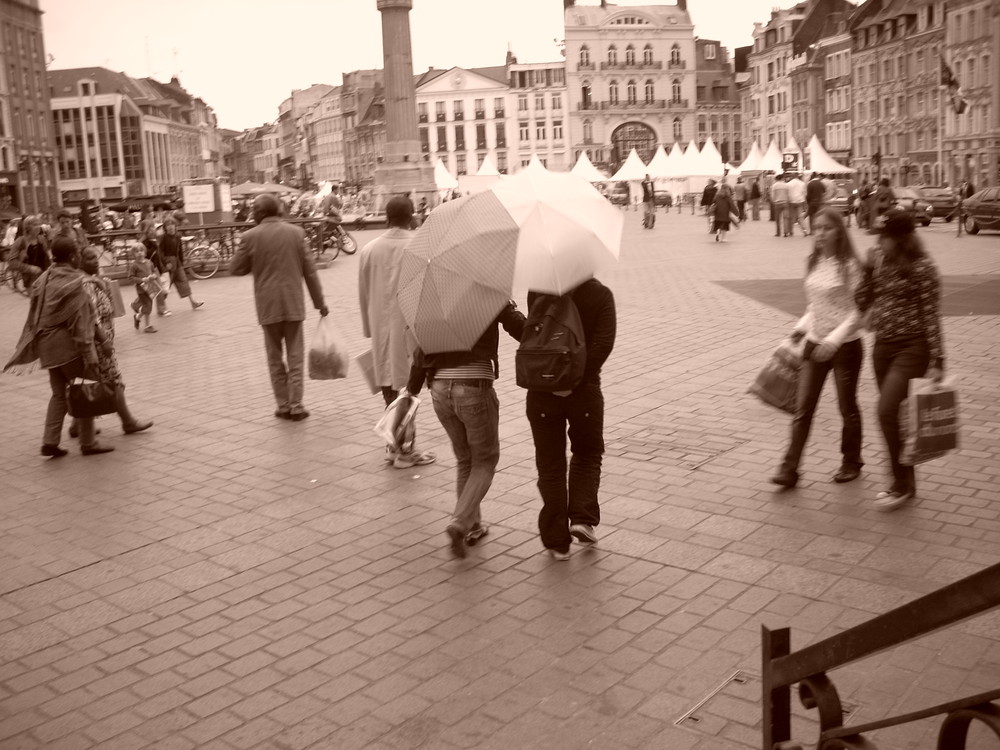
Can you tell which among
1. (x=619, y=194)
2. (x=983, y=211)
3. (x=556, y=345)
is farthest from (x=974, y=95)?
(x=556, y=345)

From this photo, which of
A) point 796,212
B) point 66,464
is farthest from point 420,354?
point 796,212

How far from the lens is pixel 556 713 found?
14.2ft

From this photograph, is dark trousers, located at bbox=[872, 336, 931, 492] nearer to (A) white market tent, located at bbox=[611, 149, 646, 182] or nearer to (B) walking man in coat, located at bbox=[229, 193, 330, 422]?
(B) walking man in coat, located at bbox=[229, 193, 330, 422]

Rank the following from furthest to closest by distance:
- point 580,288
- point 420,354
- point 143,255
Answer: point 143,255 < point 420,354 < point 580,288

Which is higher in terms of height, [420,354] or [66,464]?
[420,354]

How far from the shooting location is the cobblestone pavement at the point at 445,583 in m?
4.38

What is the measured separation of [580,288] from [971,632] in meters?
2.27

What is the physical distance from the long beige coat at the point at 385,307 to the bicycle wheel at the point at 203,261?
64.3ft

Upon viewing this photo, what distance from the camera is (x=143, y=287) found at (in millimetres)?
17141

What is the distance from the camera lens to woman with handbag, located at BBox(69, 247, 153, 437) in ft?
30.0

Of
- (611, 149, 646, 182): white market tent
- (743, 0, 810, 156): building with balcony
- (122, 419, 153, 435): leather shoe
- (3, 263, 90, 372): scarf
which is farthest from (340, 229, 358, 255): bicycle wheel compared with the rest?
(743, 0, 810, 156): building with balcony

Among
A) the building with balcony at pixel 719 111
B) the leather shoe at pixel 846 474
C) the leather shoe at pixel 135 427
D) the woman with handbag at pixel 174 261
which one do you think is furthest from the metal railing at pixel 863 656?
the building with balcony at pixel 719 111

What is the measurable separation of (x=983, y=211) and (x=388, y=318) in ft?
88.0

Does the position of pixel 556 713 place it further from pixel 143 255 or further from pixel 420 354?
pixel 143 255
